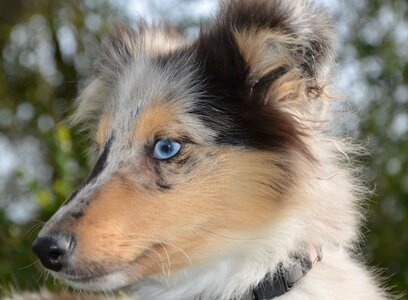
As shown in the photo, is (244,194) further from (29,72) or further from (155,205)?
(29,72)

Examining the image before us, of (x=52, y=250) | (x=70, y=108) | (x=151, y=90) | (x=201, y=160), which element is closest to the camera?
(x=52, y=250)

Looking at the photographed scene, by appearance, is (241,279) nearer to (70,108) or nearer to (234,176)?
(234,176)

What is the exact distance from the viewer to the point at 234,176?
3369 mm

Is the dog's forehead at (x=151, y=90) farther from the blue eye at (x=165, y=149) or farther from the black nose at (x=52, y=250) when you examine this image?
the black nose at (x=52, y=250)

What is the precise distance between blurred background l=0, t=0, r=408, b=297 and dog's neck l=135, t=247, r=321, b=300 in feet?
3.16

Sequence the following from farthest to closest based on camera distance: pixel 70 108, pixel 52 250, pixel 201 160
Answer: pixel 70 108, pixel 201 160, pixel 52 250

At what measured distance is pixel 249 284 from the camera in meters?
3.41

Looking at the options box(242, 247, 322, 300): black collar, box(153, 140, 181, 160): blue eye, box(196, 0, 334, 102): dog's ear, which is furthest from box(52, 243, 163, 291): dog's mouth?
box(196, 0, 334, 102): dog's ear

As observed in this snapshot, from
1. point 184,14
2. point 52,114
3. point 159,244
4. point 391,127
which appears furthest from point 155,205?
point 52,114

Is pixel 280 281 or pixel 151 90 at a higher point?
pixel 151 90

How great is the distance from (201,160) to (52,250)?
0.75 m

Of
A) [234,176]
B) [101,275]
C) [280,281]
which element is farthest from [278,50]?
[101,275]

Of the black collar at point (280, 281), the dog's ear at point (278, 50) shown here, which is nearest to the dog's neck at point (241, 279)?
the black collar at point (280, 281)

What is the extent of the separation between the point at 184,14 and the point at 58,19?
213 centimetres
